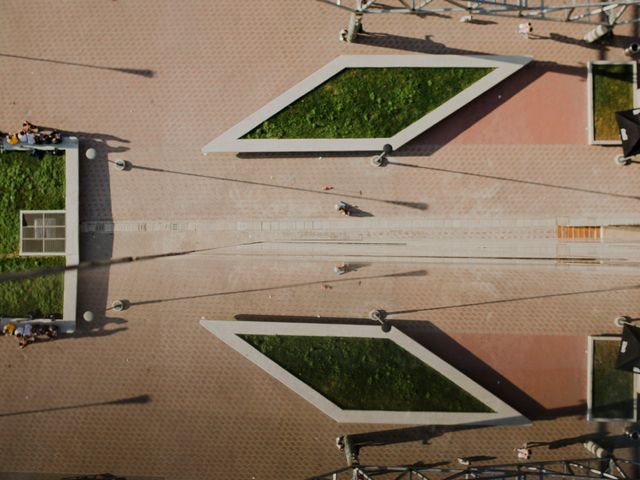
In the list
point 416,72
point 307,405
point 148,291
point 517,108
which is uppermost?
point 416,72

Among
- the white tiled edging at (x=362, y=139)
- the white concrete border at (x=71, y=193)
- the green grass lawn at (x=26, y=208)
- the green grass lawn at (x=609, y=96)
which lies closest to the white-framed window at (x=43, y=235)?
the green grass lawn at (x=26, y=208)

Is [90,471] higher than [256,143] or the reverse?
the reverse

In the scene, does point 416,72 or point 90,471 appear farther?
point 90,471

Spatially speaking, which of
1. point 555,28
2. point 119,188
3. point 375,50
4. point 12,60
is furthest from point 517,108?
point 12,60

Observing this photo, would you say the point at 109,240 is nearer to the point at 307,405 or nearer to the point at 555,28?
the point at 307,405

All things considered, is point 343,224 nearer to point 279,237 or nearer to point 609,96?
point 279,237

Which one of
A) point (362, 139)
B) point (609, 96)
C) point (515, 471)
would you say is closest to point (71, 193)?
point (362, 139)
